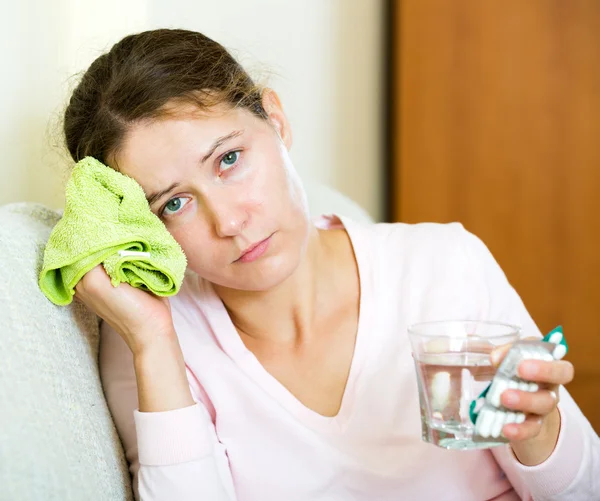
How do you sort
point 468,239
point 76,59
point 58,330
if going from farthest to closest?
point 76,59 → point 468,239 → point 58,330

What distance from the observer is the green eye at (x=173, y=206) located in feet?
4.20

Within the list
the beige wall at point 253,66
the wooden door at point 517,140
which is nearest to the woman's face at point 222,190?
the beige wall at point 253,66

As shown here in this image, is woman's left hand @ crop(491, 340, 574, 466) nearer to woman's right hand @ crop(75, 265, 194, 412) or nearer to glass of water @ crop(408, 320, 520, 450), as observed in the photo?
glass of water @ crop(408, 320, 520, 450)

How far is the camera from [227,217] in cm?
124

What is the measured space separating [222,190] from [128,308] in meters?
0.25

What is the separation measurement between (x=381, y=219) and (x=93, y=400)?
63.4 inches

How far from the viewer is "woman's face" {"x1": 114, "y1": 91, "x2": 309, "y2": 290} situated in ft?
4.04

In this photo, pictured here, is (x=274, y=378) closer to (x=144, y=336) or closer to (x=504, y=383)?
(x=144, y=336)

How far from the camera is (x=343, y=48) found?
248 cm

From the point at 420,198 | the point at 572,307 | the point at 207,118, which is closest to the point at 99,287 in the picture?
the point at 207,118

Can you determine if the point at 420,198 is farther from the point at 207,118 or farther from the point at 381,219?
the point at 207,118

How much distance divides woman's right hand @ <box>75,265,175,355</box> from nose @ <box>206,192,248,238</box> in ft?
0.56

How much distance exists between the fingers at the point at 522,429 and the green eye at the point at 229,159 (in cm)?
63

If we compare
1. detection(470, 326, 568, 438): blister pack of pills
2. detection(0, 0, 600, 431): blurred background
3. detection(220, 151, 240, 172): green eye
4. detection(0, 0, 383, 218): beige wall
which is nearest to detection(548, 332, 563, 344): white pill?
detection(470, 326, 568, 438): blister pack of pills
